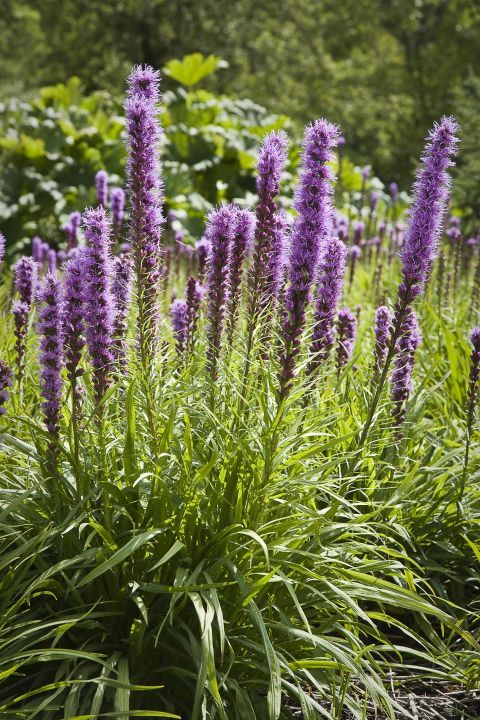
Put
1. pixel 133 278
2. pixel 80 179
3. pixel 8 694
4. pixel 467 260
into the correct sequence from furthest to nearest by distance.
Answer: pixel 80 179, pixel 467 260, pixel 133 278, pixel 8 694

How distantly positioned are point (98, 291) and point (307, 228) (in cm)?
82

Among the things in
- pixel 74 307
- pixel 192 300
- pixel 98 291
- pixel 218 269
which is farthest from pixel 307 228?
pixel 192 300

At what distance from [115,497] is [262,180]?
54.6 inches

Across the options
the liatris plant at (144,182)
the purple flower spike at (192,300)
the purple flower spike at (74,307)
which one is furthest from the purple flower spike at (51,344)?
the purple flower spike at (192,300)

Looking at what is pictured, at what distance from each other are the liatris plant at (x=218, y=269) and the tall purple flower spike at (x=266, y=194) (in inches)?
5.5

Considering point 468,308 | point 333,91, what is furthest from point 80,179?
point 333,91

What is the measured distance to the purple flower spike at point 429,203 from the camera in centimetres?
330

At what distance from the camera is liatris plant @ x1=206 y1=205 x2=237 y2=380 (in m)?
3.38

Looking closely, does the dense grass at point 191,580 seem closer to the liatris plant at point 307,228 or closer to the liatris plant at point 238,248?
the liatris plant at point 307,228

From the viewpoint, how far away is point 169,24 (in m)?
29.8

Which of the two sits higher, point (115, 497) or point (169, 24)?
point (169, 24)

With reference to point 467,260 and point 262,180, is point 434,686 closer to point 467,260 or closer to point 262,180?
point 262,180

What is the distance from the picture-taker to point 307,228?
2.98 meters

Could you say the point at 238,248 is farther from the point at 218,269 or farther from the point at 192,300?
the point at 192,300
